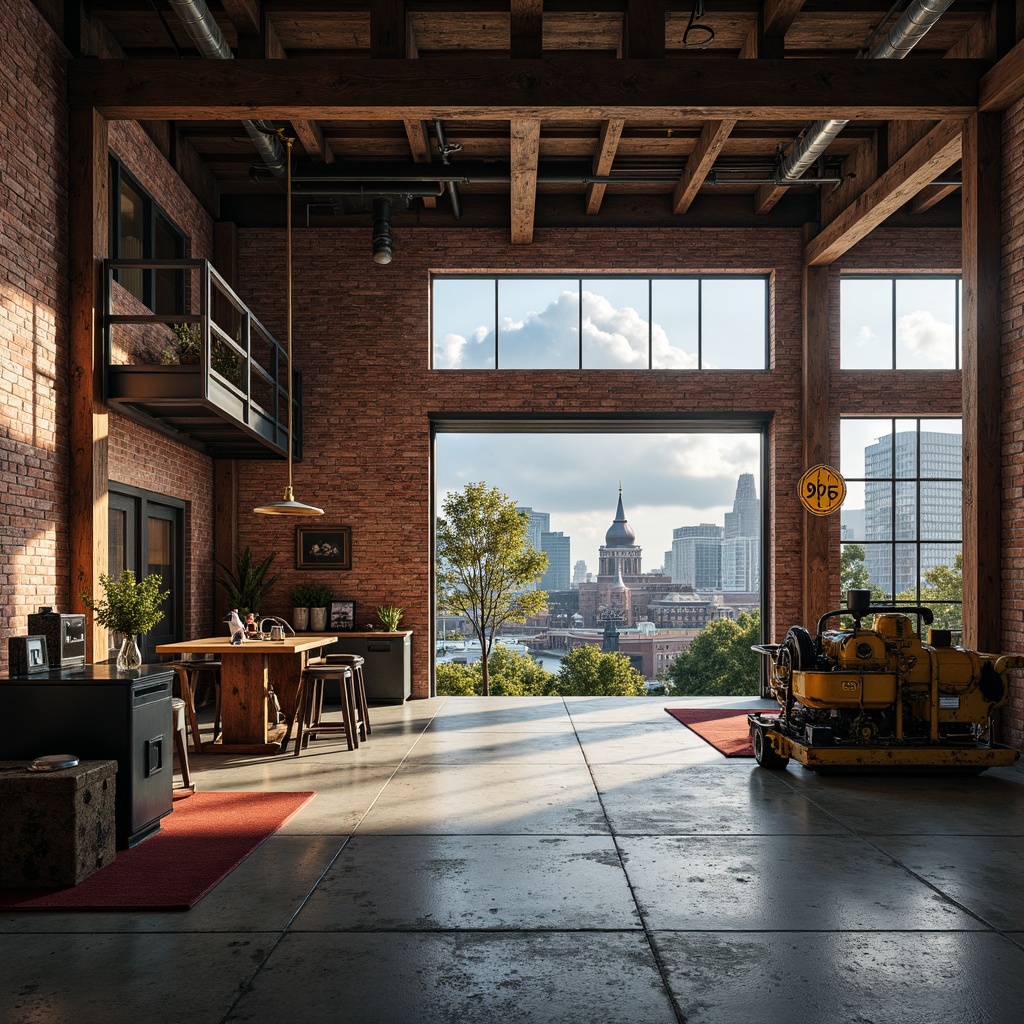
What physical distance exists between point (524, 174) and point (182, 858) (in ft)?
25.8

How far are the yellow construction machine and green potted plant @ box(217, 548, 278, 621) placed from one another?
6.90 m

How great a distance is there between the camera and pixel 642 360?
39.6ft

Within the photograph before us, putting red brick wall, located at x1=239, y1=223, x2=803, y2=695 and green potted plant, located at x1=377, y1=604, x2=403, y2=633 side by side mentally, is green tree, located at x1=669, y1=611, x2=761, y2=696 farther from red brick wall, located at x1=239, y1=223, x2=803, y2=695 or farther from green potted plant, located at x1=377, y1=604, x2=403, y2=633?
green potted plant, located at x1=377, y1=604, x2=403, y2=633

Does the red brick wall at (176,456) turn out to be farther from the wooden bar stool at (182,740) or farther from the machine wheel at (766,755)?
the machine wheel at (766,755)

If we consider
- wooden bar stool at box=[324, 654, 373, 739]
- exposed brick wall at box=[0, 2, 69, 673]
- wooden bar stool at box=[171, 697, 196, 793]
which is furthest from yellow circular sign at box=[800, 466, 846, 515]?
exposed brick wall at box=[0, 2, 69, 673]

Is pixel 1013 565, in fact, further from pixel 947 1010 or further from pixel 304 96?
pixel 304 96

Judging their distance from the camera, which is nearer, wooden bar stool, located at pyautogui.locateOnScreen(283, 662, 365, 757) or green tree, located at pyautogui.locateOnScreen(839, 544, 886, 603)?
wooden bar stool, located at pyautogui.locateOnScreen(283, 662, 365, 757)

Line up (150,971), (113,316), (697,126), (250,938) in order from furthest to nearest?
1. (697,126)
2. (113,316)
3. (250,938)
4. (150,971)

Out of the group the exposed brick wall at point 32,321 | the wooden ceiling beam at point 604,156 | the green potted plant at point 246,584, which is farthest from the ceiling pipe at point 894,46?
the green potted plant at point 246,584

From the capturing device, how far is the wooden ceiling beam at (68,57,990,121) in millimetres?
7586

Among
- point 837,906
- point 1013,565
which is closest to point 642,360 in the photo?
point 1013,565

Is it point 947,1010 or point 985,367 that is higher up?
point 985,367

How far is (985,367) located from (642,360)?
195 inches

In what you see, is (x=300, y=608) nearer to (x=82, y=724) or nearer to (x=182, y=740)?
(x=182, y=740)
